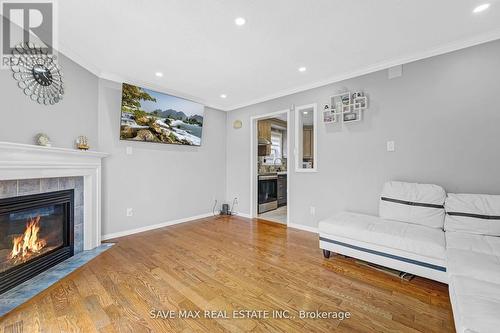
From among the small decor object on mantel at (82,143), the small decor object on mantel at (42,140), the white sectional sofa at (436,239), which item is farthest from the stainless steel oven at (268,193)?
the small decor object on mantel at (42,140)

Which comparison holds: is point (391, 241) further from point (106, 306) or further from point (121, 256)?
point (121, 256)

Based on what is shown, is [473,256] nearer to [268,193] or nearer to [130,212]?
[268,193]

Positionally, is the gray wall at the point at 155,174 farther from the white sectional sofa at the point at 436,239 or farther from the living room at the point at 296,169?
the white sectional sofa at the point at 436,239

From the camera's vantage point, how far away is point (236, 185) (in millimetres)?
4586

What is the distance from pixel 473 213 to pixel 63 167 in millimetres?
4214

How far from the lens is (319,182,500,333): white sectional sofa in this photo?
48.1 inches

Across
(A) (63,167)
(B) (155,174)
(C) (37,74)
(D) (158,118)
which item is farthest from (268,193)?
(C) (37,74)

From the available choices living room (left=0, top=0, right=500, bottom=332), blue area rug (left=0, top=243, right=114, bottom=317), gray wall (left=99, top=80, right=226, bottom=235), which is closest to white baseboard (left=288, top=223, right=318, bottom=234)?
living room (left=0, top=0, right=500, bottom=332)

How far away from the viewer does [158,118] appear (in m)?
3.40

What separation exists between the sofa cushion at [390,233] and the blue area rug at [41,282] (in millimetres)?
2783

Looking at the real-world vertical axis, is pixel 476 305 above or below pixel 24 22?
below

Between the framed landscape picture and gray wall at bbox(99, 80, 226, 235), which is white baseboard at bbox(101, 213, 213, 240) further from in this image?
the framed landscape picture

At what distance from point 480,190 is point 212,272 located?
115 inches

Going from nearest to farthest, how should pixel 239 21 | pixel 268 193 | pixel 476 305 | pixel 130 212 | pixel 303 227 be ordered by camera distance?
pixel 476 305 → pixel 239 21 → pixel 130 212 → pixel 303 227 → pixel 268 193
